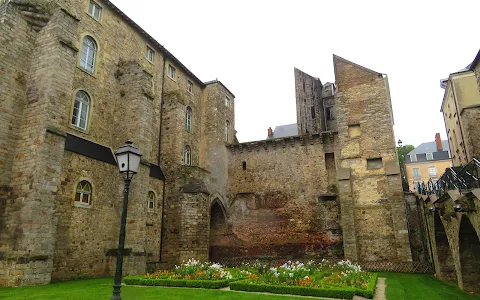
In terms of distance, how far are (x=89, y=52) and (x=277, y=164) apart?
13.7m

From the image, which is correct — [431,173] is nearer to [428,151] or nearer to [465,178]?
[428,151]

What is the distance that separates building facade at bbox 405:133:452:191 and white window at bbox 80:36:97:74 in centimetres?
4696

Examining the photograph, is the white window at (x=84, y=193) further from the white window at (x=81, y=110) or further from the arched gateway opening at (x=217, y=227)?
the arched gateway opening at (x=217, y=227)

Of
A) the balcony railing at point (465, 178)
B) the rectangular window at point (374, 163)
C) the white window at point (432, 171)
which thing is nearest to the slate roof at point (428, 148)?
the white window at point (432, 171)

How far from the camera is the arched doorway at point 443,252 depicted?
43.3 feet

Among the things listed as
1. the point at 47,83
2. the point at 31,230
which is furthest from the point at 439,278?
the point at 47,83

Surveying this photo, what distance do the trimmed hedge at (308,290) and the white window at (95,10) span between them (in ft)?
46.8

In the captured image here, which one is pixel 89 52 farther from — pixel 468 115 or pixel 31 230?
pixel 468 115

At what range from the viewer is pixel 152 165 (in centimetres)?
1875

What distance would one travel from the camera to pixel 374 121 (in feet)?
66.3

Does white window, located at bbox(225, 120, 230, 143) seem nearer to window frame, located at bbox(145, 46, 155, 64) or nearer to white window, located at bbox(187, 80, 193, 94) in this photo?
white window, located at bbox(187, 80, 193, 94)

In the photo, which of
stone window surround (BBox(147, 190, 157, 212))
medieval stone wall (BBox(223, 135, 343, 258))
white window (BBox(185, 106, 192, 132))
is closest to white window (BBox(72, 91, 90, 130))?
stone window surround (BBox(147, 190, 157, 212))

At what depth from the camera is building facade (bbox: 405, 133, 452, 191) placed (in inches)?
1911

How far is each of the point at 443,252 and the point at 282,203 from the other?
34.2ft
